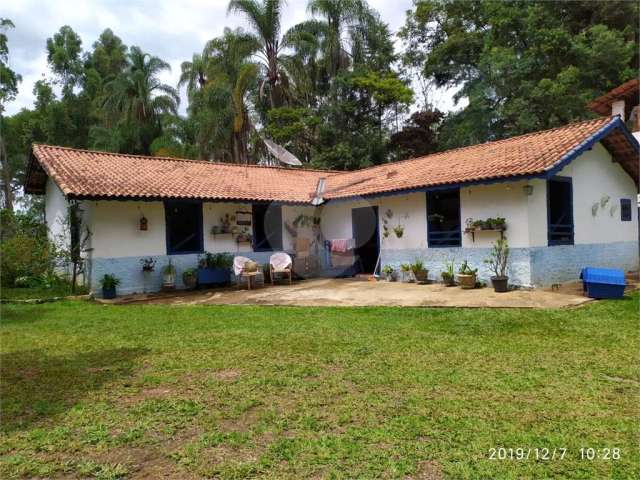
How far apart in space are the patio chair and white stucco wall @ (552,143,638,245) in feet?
22.9

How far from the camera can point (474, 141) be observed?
23.1 metres

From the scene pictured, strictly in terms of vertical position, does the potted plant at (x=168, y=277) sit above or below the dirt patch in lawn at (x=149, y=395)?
above

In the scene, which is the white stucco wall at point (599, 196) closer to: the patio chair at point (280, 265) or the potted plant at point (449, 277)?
the potted plant at point (449, 277)

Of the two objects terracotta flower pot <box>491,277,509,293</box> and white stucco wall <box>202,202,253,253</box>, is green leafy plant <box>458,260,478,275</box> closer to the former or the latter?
terracotta flower pot <box>491,277,509,293</box>

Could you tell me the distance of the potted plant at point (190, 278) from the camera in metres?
12.3

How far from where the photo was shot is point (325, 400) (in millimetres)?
3854

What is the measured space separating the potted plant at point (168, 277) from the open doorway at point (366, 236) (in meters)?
5.80

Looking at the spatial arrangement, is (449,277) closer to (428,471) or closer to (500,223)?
(500,223)

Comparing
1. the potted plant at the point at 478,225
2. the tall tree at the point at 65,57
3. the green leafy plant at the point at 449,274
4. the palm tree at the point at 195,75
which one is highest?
the tall tree at the point at 65,57

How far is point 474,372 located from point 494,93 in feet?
69.6

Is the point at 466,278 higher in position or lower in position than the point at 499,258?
lower

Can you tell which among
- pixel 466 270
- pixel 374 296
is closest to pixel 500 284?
pixel 466 270

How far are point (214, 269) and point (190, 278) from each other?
75cm

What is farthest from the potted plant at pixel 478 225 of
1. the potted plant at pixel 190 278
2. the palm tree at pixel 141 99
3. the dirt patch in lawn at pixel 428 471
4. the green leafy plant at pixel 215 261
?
the palm tree at pixel 141 99
